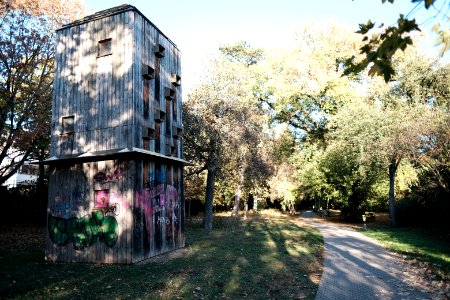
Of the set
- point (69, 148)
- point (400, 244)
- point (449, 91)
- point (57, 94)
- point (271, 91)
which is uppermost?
point (271, 91)

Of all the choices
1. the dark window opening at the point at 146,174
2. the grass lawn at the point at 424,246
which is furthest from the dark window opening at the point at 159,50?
the grass lawn at the point at 424,246

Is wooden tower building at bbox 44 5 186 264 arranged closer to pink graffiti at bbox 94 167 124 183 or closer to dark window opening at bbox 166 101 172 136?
pink graffiti at bbox 94 167 124 183

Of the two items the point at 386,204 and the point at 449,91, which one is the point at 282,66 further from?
the point at 386,204

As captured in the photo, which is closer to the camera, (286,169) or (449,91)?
(449,91)

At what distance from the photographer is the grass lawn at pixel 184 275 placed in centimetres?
902

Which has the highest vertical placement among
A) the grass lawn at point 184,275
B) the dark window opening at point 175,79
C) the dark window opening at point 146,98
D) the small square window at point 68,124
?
the dark window opening at point 175,79

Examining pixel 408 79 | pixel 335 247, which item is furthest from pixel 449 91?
pixel 335 247

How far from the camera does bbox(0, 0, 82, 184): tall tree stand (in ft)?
63.8

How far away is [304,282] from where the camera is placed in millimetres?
10172

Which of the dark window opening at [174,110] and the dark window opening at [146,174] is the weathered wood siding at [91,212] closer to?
the dark window opening at [146,174]

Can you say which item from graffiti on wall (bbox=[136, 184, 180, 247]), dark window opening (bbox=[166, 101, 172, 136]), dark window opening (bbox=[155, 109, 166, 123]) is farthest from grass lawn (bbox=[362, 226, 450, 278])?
dark window opening (bbox=[155, 109, 166, 123])

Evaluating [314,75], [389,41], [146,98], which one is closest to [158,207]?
[146,98]

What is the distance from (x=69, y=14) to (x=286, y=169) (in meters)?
28.0

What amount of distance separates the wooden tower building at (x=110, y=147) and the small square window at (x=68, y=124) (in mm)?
45
